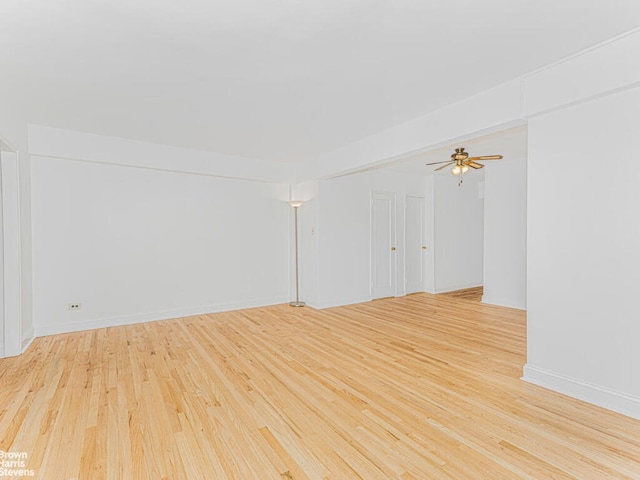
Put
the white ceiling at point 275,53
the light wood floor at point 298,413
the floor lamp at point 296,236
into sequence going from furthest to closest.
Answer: the floor lamp at point 296,236 → the white ceiling at point 275,53 → the light wood floor at point 298,413

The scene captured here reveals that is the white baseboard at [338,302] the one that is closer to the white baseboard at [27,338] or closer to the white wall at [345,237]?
the white wall at [345,237]

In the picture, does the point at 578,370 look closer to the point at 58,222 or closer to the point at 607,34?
the point at 607,34

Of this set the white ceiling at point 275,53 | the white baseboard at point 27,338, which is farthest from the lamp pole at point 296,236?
the white baseboard at point 27,338

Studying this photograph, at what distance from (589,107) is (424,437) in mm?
2756

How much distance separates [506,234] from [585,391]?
13.6 ft

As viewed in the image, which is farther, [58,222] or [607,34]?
[58,222]

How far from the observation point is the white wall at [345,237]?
6.10m

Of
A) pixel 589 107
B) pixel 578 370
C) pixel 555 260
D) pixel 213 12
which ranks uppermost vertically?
pixel 213 12

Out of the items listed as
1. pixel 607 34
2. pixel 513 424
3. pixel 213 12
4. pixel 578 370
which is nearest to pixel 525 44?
pixel 607 34

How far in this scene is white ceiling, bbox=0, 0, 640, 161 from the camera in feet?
6.69

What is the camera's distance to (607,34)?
231cm

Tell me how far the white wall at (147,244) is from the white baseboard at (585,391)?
446 centimetres

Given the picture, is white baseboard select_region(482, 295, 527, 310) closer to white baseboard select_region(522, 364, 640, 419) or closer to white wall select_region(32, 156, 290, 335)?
white baseboard select_region(522, 364, 640, 419)

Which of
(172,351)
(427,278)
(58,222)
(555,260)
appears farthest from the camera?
(427,278)
